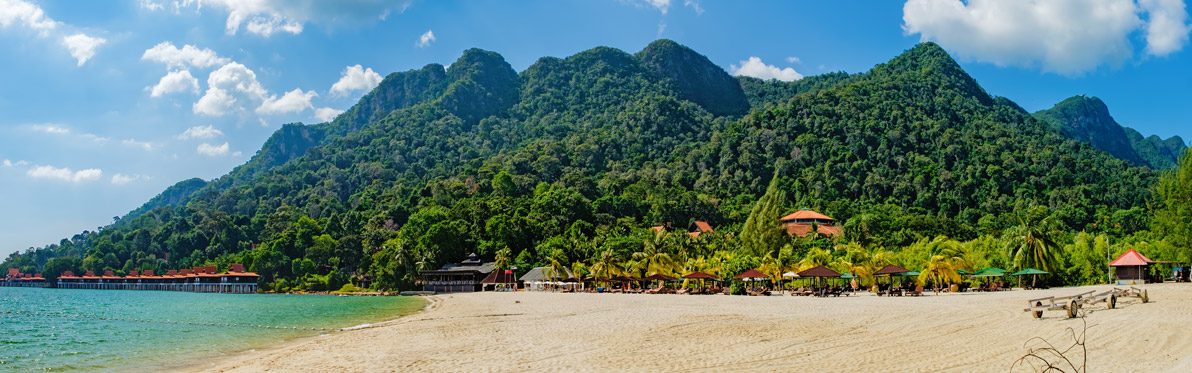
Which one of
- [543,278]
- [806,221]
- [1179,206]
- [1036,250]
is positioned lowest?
[543,278]

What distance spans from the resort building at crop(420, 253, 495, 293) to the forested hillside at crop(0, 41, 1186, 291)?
2.00 metres

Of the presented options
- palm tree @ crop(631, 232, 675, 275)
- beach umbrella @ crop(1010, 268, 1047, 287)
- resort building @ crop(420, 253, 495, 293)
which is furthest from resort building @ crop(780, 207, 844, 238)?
beach umbrella @ crop(1010, 268, 1047, 287)

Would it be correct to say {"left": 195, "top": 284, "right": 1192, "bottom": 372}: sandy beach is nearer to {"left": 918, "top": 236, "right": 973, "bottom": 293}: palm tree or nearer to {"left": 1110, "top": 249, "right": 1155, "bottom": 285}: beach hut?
{"left": 918, "top": 236, "right": 973, "bottom": 293}: palm tree

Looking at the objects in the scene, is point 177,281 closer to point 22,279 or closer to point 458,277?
point 22,279

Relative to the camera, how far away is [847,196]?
346 feet

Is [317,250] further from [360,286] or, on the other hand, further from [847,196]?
[847,196]

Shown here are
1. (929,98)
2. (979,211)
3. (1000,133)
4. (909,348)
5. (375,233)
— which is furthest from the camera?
(929,98)

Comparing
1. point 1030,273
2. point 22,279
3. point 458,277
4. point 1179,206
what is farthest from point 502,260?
point 22,279

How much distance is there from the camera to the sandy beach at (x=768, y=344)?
1234cm

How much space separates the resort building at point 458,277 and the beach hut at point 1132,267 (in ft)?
181

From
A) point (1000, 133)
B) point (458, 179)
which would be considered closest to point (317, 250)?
point (458, 179)

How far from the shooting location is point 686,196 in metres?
101

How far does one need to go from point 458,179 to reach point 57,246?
122 meters

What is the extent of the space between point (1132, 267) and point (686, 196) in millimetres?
61418
